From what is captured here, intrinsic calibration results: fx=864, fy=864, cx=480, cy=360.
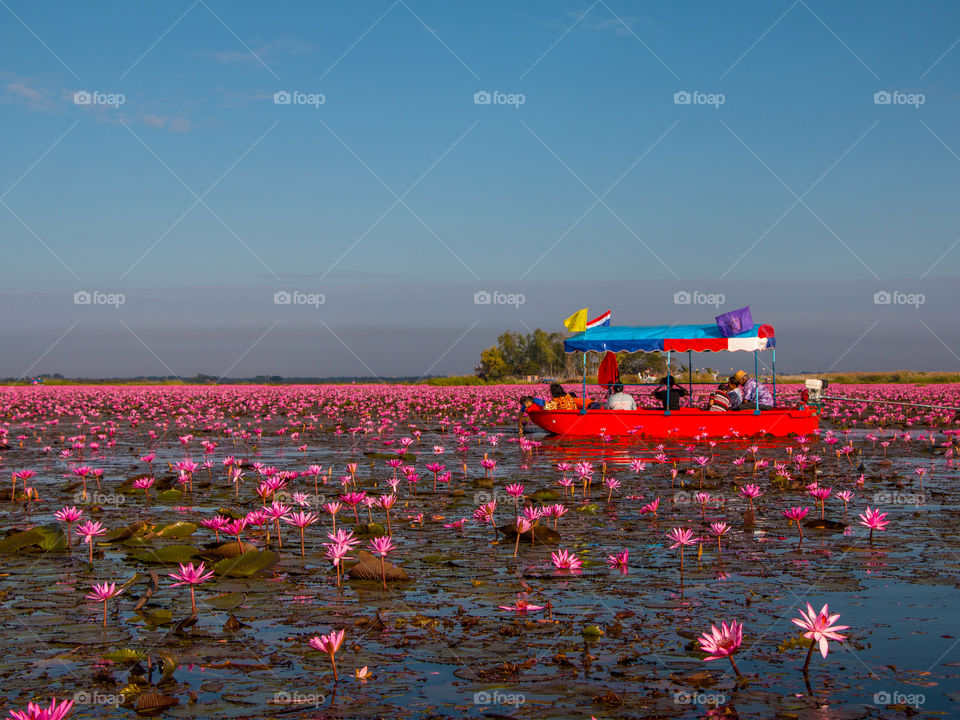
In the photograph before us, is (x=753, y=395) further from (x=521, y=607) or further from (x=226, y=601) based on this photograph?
(x=226, y=601)

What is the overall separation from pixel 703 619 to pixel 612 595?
0.72 meters

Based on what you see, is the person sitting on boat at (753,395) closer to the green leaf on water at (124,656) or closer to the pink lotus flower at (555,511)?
the pink lotus flower at (555,511)

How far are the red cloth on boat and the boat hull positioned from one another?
1.45m

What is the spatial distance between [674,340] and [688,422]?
1721 millimetres

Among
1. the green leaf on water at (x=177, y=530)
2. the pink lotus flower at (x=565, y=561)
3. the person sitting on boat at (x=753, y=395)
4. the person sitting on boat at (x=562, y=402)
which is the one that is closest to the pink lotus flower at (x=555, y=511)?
the pink lotus flower at (x=565, y=561)

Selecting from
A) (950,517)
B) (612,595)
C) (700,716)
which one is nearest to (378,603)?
(612,595)

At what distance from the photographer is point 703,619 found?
4730mm

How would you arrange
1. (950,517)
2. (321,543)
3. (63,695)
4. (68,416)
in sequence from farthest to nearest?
(68,416)
(950,517)
(321,543)
(63,695)

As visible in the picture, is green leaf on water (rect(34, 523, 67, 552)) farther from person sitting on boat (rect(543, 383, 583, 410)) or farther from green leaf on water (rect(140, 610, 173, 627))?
person sitting on boat (rect(543, 383, 583, 410))

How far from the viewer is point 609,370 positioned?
19.2 m

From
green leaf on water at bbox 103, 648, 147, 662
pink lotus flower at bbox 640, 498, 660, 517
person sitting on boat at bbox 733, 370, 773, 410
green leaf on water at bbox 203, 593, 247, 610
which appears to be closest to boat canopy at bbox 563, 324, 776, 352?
person sitting on boat at bbox 733, 370, 773, 410

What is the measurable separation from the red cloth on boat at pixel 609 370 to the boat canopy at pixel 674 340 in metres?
1.57

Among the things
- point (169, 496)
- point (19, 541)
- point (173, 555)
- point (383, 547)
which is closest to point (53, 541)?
point (19, 541)

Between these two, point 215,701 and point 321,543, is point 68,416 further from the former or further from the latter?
point 215,701
